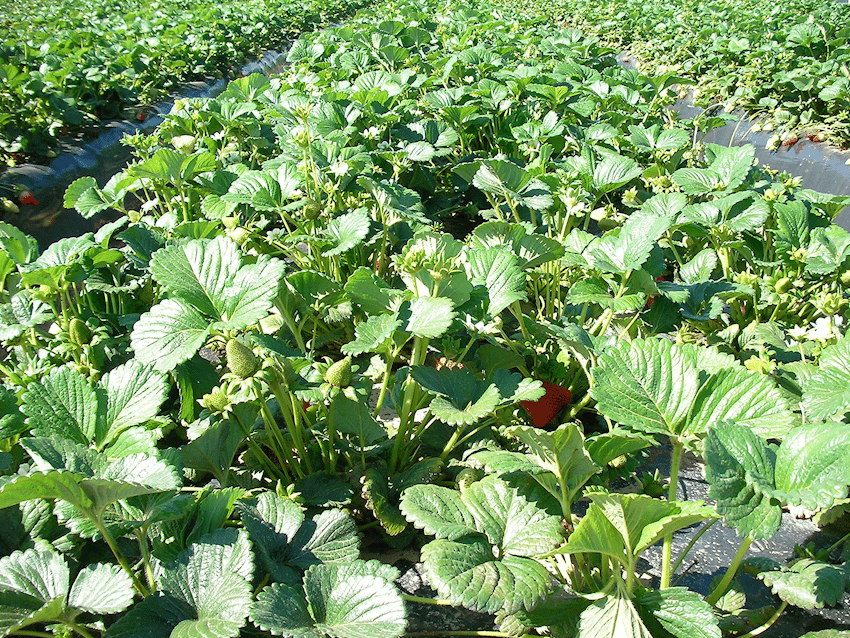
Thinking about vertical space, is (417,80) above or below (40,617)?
above

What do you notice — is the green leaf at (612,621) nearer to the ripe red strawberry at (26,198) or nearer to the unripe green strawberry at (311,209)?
the unripe green strawberry at (311,209)

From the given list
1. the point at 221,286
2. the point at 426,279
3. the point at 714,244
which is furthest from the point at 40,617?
the point at 714,244

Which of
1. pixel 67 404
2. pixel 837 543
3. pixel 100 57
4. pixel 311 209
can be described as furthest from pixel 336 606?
pixel 100 57

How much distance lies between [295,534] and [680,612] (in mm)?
710

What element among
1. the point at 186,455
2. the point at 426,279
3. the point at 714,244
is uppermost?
the point at 426,279

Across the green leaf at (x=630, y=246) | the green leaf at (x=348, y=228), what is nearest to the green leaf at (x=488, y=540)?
the green leaf at (x=630, y=246)

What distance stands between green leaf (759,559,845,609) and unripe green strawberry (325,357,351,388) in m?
0.93

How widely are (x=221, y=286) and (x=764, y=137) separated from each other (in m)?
5.15

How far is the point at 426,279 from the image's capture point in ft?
4.79

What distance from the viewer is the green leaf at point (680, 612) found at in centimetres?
102

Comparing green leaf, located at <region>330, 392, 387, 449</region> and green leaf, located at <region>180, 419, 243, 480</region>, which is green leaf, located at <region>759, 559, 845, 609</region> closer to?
green leaf, located at <region>330, 392, 387, 449</region>

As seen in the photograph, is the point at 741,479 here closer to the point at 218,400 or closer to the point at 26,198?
the point at 218,400

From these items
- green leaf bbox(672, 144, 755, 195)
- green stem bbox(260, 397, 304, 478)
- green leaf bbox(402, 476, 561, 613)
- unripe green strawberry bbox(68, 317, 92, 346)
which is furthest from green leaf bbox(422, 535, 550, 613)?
green leaf bbox(672, 144, 755, 195)

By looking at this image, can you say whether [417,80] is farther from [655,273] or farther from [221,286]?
[221,286]
